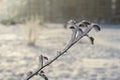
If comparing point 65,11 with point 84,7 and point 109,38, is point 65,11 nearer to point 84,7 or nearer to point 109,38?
point 84,7

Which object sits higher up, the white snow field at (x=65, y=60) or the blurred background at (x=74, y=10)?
the blurred background at (x=74, y=10)

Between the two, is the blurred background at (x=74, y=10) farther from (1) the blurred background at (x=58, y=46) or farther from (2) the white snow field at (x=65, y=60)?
(2) the white snow field at (x=65, y=60)

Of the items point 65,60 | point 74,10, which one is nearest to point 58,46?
point 65,60

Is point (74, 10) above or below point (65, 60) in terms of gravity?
above

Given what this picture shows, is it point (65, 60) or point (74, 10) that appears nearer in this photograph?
point (65, 60)

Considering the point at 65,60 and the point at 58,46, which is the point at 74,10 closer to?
the point at 58,46

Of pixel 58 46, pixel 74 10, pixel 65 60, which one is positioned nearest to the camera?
pixel 65 60

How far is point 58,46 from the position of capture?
380 inches

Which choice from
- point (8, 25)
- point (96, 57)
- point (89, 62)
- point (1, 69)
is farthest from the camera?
point (8, 25)

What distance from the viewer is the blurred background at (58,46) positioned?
6451mm

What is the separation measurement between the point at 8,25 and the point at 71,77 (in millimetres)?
10606

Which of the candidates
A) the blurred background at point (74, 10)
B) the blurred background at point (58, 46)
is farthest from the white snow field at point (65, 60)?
the blurred background at point (74, 10)

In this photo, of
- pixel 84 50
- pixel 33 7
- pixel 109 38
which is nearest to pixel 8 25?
pixel 33 7

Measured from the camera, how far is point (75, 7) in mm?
18438
